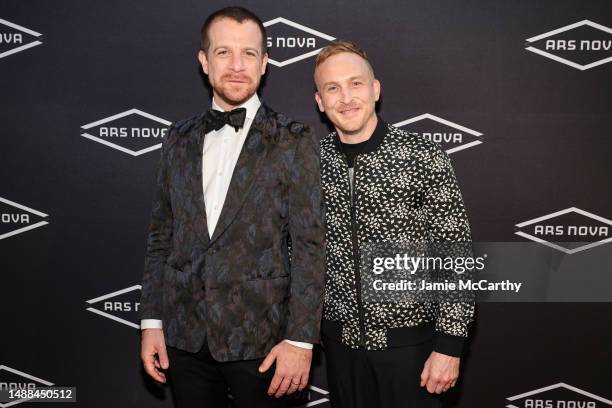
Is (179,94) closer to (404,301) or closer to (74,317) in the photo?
(74,317)

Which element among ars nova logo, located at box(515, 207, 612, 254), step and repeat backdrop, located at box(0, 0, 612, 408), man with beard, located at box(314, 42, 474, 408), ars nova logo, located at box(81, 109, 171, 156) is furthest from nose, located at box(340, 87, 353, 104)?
ars nova logo, located at box(515, 207, 612, 254)

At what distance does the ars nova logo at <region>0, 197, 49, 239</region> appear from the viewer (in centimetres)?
252

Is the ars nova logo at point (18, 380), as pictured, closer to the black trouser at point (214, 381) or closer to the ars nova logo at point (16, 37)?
the black trouser at point (214, 381)

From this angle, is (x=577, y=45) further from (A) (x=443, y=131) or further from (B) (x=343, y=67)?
(B) (x=343, y=67)

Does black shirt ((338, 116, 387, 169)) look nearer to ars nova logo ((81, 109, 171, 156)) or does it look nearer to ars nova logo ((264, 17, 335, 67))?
ars nova logo ((264, 17, 335, 67))

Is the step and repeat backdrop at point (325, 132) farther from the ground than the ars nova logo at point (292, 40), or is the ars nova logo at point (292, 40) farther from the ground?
the ars nova logo at point (292, 40)

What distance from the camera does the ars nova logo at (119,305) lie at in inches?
101

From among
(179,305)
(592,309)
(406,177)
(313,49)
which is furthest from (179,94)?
(592,309)

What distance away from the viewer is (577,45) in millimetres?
2324

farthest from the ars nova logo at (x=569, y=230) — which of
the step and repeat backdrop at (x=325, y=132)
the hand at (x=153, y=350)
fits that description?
the hand at (x=153, y=350)

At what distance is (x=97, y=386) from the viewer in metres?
2.62

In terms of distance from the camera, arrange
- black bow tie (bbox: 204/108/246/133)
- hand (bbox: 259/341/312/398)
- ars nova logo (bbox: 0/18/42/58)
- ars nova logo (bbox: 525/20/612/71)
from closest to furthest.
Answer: hand (bbox: 259/341/312/398), black bow tie (bbox: 204/108/246/133), ars nova logo (bbox: 525/20/612/71), ars nova logo (bbox: 0/18/42/58)

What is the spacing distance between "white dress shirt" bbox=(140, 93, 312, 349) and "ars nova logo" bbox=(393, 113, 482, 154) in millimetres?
842

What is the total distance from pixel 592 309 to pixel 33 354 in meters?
2.66
